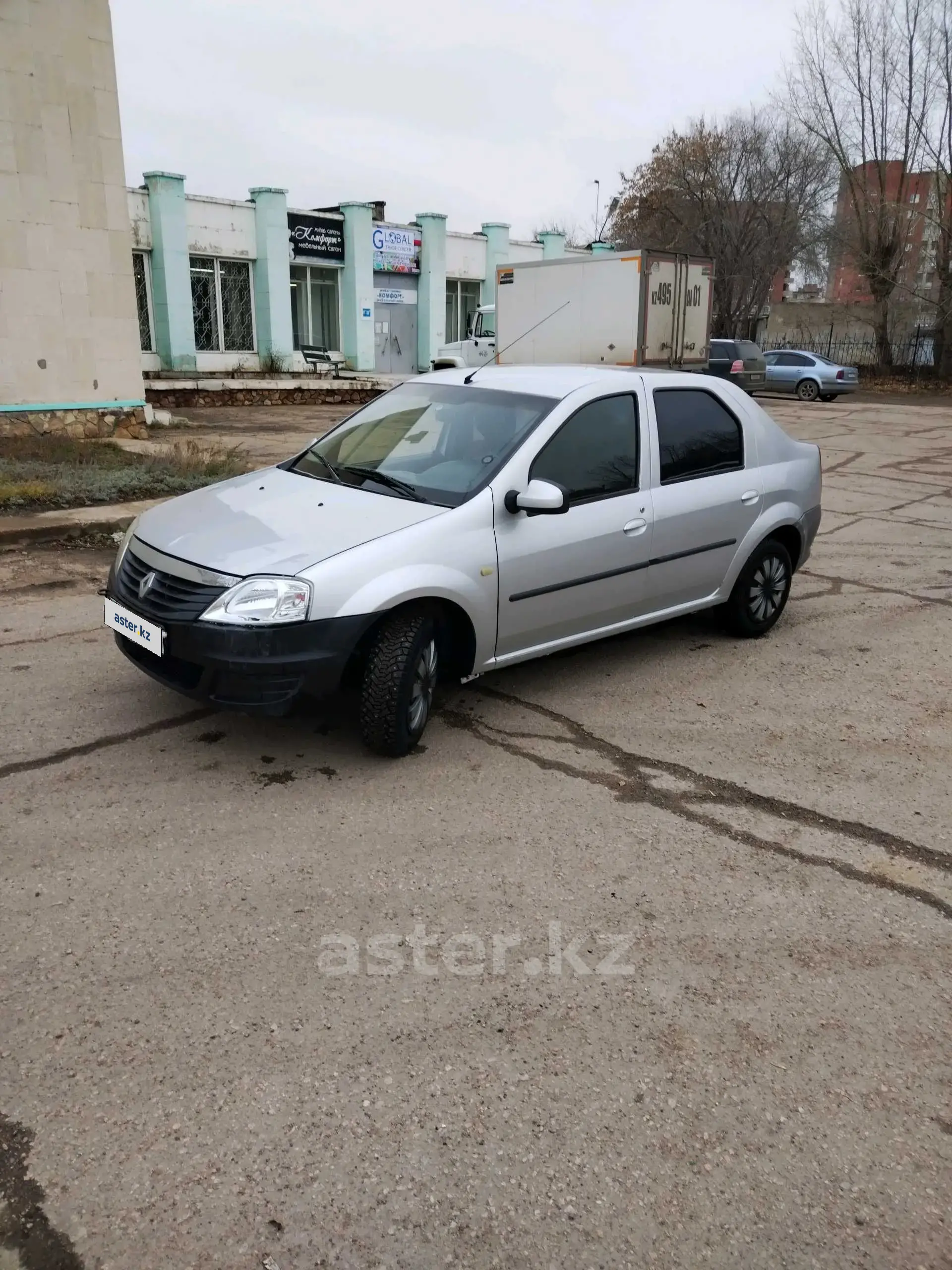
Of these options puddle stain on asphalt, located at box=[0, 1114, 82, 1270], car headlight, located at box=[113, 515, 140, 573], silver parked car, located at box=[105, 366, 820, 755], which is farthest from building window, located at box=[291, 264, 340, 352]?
puddle stain on asphalt, located at box=[0, 1114, 82, 1270]

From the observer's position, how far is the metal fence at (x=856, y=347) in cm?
3622

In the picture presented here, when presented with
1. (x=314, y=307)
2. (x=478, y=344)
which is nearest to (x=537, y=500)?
(x=478, y=344)

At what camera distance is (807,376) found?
28250 millimetres

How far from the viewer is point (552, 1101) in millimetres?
2572

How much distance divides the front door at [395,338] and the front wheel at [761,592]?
1132 inches

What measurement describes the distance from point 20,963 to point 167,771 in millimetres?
1325

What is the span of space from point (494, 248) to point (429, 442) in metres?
33.5

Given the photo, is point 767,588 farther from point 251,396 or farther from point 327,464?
point 251,396

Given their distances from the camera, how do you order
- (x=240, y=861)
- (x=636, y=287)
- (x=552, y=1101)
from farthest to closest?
(x=636, y=287)
(x=240, y=861)
(x=552, y=1101)

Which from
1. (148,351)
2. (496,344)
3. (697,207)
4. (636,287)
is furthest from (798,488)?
(697,207)

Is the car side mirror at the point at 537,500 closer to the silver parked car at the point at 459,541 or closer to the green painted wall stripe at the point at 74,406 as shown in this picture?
the silver parked car at the point at 459,541

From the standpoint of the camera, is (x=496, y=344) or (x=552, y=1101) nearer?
(x=552, y=1101)

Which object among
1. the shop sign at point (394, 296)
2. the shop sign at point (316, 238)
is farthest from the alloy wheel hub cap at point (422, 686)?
the shop sign at point (394, 296)

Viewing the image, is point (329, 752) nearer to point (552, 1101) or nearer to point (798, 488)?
point (552, 1101)
